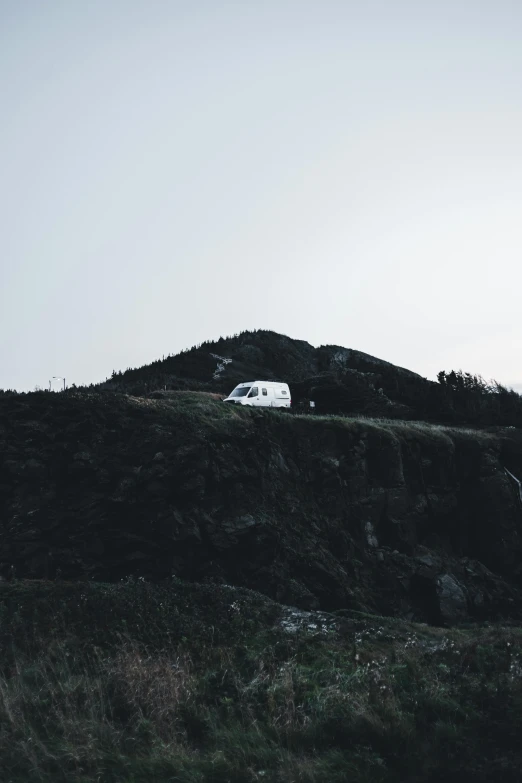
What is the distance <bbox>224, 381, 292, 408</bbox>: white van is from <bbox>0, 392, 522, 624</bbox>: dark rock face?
4.64 meters

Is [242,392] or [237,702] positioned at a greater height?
[242,392]

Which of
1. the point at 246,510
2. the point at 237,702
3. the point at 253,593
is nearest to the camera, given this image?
the point at 237,702

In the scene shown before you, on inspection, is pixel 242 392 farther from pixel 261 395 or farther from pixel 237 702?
pixel 237 702

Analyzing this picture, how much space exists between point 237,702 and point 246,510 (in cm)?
1371

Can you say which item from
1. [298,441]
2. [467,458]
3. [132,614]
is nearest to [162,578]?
[132,614]

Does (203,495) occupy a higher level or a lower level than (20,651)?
higher

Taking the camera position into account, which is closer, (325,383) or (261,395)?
(261,395)

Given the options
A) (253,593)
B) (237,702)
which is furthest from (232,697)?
(253,593)

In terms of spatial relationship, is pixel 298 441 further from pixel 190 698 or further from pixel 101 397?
pixel 190 698

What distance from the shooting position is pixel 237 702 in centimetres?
891

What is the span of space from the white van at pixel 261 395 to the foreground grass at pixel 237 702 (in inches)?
875

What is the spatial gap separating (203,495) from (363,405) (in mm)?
24427

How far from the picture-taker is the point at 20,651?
11125 millimetres

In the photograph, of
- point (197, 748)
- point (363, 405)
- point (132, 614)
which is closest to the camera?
point (197, 748)
